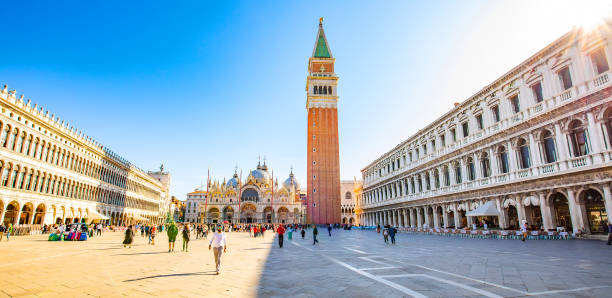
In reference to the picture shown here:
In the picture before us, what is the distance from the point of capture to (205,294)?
5.56m

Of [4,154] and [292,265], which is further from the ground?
[4,154]

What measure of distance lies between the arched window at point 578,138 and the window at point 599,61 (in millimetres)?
2781

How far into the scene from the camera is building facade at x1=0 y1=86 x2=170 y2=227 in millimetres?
25297

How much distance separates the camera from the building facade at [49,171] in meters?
25.3

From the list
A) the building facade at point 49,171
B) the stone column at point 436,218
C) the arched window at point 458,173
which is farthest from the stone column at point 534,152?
the building facade at point 49,171

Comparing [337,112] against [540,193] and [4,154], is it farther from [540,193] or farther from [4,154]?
[4,154]

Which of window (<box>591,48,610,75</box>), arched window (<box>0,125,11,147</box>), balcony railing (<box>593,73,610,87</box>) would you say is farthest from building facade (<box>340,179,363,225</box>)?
balcony railing (<box>593,73,610,87</box>)

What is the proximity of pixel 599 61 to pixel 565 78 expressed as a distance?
5.88ft

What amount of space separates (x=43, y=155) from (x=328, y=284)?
3472 cm

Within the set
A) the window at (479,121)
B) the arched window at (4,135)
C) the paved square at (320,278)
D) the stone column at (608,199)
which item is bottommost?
the paved square at (320,278)

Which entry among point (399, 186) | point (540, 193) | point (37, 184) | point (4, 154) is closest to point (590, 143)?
point (540, 193)

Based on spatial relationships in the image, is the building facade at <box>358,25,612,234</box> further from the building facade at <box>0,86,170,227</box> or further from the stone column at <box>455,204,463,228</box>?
the building facade at <box>0,86,170,227</box>

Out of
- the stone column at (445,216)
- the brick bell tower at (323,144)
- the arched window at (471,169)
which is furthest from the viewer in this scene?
the brick bell tower at (323,144)

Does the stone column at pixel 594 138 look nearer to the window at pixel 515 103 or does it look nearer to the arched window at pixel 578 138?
the arched window at pixel 578 138
